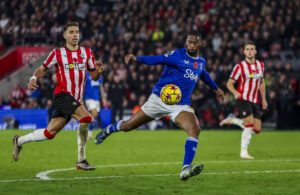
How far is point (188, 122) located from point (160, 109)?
1.92 feet

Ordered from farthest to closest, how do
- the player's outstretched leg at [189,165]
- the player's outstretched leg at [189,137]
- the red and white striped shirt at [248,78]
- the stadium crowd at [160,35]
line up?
the stadium crowd at [160,35] → the red and white striped shirt at [248,78] → the player's outstretched leg at [189,137] → the player's outstretched leg at [189,165]

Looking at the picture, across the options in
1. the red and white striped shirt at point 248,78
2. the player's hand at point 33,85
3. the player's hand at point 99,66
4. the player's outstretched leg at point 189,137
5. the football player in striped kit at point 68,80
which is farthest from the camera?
the red and white striped shirt at point 248,78

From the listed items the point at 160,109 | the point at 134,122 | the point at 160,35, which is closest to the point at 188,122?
the point at 160,109

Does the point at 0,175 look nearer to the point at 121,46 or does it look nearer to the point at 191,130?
the point at 191,130

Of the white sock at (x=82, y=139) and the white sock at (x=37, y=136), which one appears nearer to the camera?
the white sock at (x=37, y=136)

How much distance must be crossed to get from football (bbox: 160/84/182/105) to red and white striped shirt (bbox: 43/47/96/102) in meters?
1.35

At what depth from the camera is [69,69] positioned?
8867 millimetres

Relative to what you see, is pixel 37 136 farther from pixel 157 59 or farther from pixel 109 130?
pixel 157 59

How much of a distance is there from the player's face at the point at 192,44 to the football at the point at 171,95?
0.56 m

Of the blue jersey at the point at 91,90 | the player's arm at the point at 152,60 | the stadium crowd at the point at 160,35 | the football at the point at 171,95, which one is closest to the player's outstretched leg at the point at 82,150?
the football at the point at 171,95

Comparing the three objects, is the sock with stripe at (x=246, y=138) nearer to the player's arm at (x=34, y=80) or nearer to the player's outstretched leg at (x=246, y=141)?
the player's outstretched leg at (x=246, y=141)

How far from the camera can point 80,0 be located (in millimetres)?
27812

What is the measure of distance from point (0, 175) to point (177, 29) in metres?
16.9

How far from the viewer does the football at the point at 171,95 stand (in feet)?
27.8
